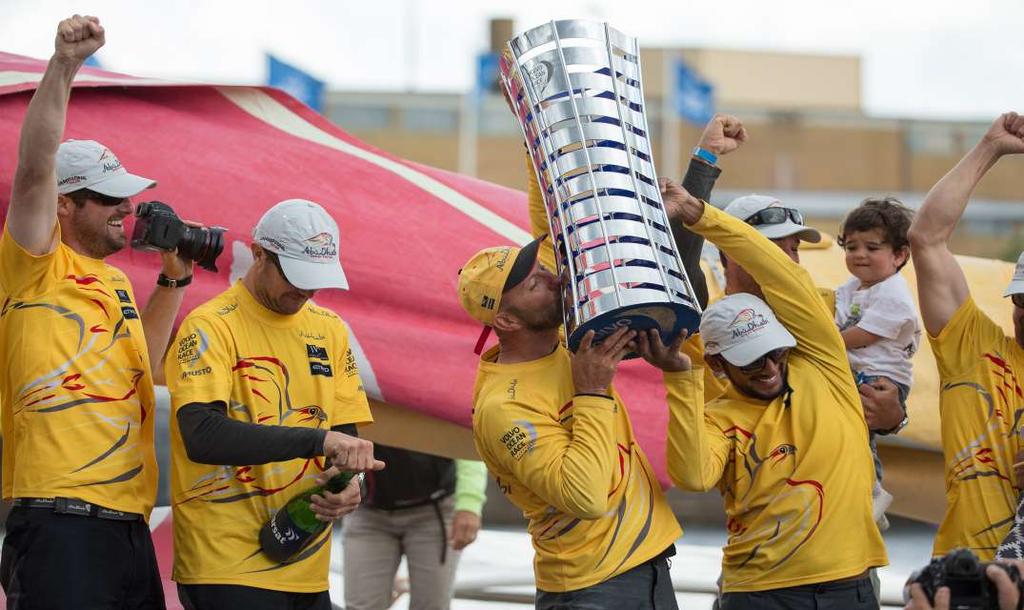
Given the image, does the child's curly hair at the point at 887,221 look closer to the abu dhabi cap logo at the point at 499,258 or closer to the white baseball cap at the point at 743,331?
the white baseball cap at the point at 743,331

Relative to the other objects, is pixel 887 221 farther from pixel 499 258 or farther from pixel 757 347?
pixel 499 258

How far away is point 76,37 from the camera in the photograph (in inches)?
124

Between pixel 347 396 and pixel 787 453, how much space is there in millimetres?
1089

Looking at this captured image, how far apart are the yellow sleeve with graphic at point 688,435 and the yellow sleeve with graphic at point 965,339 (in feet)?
2.56

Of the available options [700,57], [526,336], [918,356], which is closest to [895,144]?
[700,57]

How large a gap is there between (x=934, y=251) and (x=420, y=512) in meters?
2.36

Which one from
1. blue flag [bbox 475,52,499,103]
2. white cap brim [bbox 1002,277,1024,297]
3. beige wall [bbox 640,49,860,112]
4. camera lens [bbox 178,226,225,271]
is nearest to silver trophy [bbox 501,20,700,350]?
camera lens [bbox 178,226,225,271]

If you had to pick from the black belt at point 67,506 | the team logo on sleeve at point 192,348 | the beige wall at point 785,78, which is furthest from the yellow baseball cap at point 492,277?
the beige wall at point 785,78

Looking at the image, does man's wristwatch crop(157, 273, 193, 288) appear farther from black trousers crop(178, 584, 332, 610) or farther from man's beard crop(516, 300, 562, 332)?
man's beard crop(516, 300, 562, 332)

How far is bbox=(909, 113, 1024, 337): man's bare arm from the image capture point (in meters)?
3.67

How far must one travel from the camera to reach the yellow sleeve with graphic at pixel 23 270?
325cm

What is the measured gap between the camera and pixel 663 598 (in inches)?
131

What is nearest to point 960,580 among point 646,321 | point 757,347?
point 646,321

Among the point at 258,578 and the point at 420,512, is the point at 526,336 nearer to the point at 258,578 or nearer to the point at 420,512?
the point at 258,578
